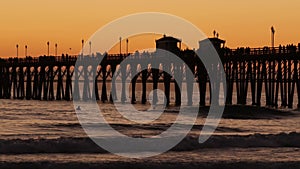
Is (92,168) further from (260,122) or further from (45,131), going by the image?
(260,122)

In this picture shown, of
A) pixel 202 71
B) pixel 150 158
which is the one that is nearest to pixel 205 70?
pixel 202 71

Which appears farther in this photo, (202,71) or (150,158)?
(202,71)

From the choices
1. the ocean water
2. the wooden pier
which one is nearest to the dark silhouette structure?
the wooden pier

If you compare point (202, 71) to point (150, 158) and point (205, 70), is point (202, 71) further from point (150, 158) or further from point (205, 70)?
point (150, 158)

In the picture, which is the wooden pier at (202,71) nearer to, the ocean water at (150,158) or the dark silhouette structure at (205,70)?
the dark silhouette structure at (205,70)

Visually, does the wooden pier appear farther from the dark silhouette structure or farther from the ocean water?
the ocean water

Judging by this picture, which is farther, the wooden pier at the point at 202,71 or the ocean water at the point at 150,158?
the wooden pier at the point at 202,71

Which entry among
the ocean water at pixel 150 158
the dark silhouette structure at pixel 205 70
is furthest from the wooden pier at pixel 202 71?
the ocean water at pixel 150 158

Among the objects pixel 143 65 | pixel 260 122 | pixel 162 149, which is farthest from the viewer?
pixel 143 65

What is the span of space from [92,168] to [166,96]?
4836 centimetres

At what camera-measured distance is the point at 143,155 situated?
29094 mm

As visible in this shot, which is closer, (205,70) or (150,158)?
(150,158)

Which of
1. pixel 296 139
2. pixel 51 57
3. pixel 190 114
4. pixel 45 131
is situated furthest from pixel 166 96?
pixel 296 139

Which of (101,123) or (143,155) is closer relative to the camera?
(143,155)
